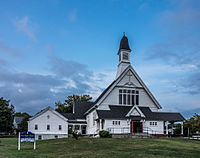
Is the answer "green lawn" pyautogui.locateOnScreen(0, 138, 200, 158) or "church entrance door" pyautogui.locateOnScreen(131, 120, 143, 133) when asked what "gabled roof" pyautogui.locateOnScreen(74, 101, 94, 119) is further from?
"green lawn" pyautogui.locateOnScreen(0, 138, 200, 158)

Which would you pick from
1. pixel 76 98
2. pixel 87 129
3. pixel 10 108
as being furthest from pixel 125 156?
Result: pixel 76 98

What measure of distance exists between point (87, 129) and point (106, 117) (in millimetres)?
12095

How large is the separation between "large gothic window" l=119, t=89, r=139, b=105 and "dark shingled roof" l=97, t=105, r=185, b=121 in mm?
1009

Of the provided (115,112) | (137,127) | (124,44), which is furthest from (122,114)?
(124,44)

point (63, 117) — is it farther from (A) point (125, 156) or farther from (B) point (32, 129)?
(A) point (125, 156)

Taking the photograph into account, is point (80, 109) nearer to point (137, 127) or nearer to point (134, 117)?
point (137, 127)

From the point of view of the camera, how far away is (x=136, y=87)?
38.0 meters

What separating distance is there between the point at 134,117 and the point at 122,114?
A: 1673mm

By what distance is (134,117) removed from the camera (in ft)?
112

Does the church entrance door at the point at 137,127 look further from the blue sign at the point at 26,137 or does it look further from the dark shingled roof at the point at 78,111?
the blue sign at the point at 26,137

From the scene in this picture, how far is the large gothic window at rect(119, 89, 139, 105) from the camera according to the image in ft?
122

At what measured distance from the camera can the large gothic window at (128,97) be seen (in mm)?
37156

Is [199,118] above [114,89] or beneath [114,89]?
beneath

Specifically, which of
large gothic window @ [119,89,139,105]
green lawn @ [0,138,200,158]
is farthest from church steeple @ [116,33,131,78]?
green lawn @ [0,138,200,158]
